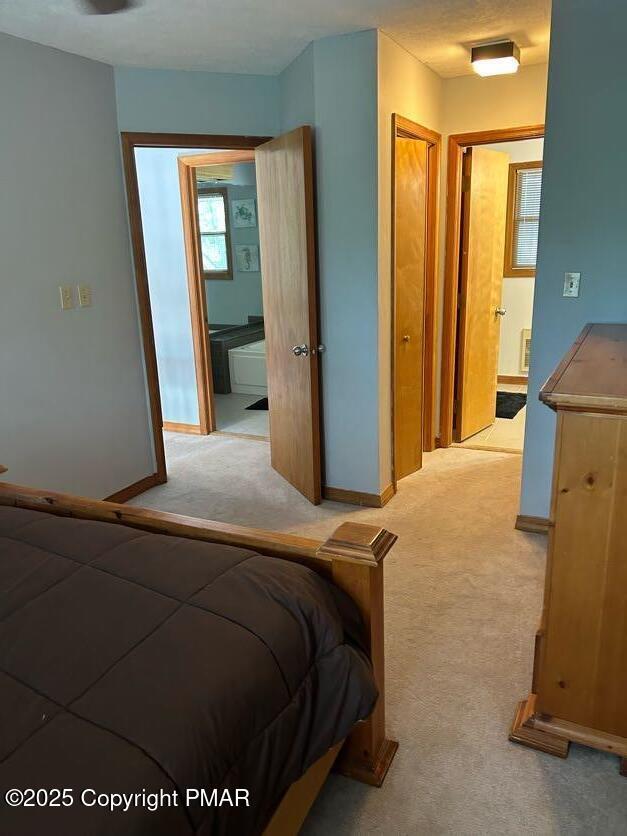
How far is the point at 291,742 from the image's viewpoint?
4.08ft

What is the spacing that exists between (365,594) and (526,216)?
519 cm

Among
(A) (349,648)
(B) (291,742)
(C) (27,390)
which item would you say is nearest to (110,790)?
(B) (291,742)

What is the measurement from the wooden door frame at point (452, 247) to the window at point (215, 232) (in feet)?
11.9

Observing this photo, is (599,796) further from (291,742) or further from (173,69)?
(173,69)

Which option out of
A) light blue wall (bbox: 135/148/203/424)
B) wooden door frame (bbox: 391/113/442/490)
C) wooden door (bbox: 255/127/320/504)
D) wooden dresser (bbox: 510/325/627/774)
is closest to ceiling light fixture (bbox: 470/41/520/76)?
wooden door frame (bbox: 391/113/442/490)

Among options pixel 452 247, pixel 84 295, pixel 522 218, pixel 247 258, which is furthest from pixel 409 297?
pixel 247 258

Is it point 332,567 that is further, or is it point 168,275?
point 168,275

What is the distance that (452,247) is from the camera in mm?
4117

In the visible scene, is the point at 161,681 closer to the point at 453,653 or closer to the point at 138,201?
the point at 453,653

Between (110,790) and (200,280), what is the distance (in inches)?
161

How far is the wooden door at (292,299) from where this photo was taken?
10.6ft

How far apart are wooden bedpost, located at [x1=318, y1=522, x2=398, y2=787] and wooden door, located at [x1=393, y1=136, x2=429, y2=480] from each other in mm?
2060

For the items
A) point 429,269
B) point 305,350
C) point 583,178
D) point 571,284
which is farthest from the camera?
point 429,269

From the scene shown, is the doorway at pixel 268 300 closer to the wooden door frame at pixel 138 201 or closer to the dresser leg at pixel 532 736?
the wooden door frame at pixel 138 201
